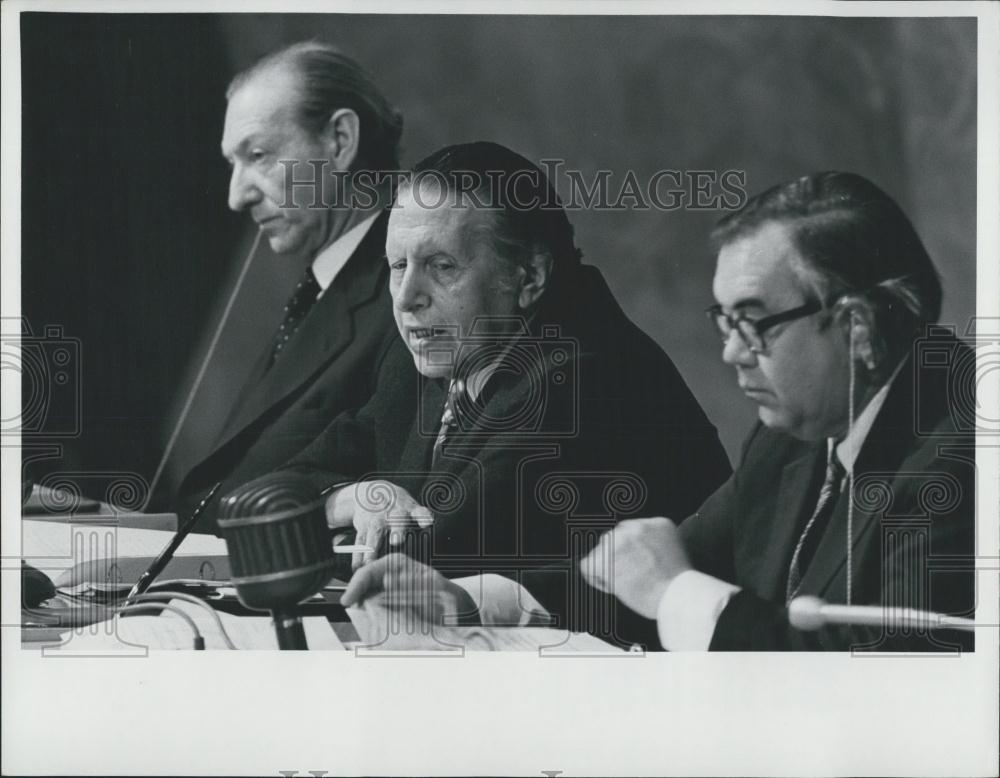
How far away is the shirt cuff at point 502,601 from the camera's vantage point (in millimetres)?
3783

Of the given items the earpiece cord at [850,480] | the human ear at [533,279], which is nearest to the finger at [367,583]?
the human ear at [533,279]

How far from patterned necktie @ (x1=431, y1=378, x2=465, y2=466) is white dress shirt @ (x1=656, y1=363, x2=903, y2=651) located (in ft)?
2.86

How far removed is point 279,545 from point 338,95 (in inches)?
57.8

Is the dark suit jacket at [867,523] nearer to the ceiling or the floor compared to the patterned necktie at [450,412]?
nearer to the floor

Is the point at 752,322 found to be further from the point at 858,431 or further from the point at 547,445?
the point at 547,445

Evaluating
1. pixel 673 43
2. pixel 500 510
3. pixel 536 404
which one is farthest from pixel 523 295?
pixel 673 43

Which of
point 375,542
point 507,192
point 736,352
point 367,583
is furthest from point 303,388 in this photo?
point 736,352

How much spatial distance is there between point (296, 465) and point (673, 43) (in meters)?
1.84

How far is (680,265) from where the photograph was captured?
381cm

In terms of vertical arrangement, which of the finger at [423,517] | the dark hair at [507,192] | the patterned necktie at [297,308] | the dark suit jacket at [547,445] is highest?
the dark hair at [507,192]

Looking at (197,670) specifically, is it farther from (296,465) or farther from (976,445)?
(976,445)

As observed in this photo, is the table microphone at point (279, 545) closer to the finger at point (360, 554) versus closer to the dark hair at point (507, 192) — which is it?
the finger at point (360, 554)

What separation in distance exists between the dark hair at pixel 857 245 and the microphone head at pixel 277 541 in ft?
5.20

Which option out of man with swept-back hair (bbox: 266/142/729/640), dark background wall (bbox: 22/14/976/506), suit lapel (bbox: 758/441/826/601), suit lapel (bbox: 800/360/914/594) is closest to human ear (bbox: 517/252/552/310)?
man with swept-back hair (bbox: 266/142/729/640)
